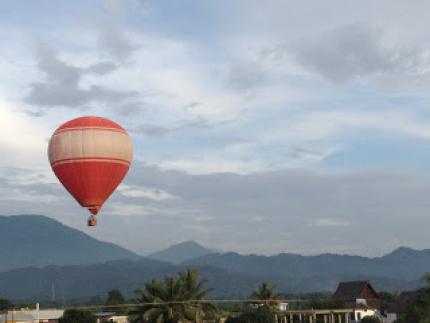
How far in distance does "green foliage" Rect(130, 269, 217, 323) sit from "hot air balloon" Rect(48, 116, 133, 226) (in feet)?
47.3

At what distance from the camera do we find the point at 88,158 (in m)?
54.5

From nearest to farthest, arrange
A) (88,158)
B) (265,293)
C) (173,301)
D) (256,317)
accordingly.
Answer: (88,158)
(173,301)
(256,317)
(265,293)

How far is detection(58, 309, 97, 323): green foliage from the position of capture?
9419 centimetres

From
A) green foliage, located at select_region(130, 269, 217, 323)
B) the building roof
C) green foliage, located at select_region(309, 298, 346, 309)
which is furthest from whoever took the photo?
the building roof

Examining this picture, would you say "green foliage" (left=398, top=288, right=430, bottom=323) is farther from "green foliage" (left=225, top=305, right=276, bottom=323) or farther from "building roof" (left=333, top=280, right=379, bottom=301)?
"building roof" (left=333, top=280, right=379, bottom=301)

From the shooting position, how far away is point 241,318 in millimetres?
87438

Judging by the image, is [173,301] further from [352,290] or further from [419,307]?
[352,290]

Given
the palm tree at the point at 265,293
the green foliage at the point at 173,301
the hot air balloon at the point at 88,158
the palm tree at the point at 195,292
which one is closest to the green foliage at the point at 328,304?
the palm tree at the point at 265,293

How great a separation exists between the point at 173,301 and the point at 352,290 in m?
63.6

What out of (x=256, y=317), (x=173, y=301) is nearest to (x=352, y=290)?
(x=256, y=317)

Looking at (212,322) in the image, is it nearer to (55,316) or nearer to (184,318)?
(184,318)

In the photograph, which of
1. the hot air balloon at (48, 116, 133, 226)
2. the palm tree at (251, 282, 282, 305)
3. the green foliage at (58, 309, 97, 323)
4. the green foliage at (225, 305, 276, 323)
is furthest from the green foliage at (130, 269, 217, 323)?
the green foliage at (58, 309, 97, 323)

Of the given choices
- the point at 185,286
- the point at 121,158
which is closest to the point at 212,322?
the point at 185,286

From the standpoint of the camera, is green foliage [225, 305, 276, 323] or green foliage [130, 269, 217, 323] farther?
green foliage [225, 305, 276, 323]
